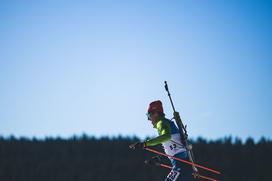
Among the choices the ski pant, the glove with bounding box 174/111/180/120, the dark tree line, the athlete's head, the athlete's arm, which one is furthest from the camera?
the dark tree line

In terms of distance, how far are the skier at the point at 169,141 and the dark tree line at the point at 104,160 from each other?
1241 inches

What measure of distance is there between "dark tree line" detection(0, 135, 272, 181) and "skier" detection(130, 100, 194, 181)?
31.5m

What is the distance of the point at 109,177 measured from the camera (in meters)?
47.3

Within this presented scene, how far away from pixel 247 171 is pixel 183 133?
37.5m

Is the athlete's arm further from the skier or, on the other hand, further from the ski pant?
the ski pant

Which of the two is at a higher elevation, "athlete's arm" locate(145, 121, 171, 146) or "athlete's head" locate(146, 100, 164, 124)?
"athlete's head" locate(146, 100, 164, 124)

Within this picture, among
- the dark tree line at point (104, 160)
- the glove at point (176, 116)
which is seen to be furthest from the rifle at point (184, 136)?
the dark tree line at point (104, 160)

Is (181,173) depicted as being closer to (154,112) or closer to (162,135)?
(162,135)

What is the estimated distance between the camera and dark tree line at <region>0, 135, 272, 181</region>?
4741 centimetres

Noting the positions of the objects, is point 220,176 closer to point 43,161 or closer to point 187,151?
point 43,161

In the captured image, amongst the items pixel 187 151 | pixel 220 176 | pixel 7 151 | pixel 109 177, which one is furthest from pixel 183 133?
pixel 7 151

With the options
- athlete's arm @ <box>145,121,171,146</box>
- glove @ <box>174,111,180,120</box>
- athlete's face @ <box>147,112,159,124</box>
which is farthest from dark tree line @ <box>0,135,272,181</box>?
athlete's arm @ <box>145,121,171,146</box>

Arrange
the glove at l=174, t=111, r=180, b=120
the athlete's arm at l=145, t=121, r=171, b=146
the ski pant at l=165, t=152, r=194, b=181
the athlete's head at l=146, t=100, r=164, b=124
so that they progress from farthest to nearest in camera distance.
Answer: the glove at l=174, t=111, r=180, b=120
the athlete's head at l=146, t=100, r=164, b=124
the ski pant at l=165, t=152, r=194, b=181
the athlete's arm at l=145, t=121, r=171, b=146

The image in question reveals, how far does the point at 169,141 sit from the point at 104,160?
39248 millimetres
